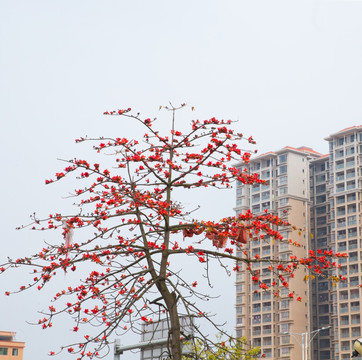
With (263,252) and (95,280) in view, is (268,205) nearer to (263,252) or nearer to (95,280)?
(263,252)

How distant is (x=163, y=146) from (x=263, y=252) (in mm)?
75391

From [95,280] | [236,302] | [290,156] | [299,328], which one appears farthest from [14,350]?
[95,280]

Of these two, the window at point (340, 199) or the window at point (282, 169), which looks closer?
the window at point (340, 199)

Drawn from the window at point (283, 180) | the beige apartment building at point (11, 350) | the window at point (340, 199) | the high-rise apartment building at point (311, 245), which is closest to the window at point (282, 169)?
the high-rise apartment building at point (311, 245)

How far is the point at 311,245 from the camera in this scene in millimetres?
86688

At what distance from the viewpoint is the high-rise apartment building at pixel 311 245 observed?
75562 mm

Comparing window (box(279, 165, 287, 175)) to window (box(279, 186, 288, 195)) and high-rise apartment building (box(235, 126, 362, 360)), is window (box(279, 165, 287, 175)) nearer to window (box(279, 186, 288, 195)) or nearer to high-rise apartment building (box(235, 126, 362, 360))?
high-rise apartment building (box(235, 126, 362, 360))

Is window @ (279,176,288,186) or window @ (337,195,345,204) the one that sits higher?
window @ (279,176,288,186)

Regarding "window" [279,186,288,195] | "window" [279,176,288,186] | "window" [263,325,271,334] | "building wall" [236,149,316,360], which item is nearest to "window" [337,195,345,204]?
"building wall" [236,149,316,360]

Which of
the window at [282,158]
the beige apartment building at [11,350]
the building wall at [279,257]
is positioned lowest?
the beige apartment building at [11,350]

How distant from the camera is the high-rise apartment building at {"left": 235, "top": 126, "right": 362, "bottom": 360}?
75.6 meters

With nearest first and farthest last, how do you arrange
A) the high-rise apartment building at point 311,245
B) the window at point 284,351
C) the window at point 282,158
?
the high-rise apartment building at point 311,245 < the window at point 284,351 < the window at point 282,158

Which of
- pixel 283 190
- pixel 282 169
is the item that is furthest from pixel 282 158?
pixel 283 190

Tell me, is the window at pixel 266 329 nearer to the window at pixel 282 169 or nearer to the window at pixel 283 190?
the window at pixel 283 190
